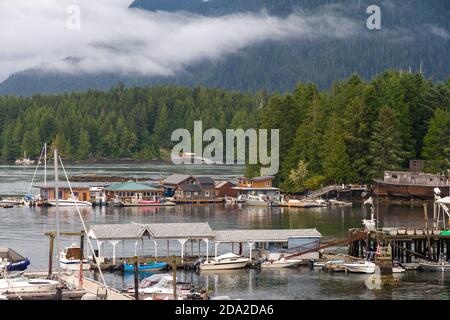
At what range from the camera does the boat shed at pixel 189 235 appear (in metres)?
46.9

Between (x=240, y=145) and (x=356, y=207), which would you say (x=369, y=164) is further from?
(x=240, y=145)

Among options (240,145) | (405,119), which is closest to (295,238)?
(405,119)

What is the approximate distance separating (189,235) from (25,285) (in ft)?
35.4

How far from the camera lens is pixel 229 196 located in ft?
292

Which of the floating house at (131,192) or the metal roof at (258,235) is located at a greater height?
the floating house at (131,192)

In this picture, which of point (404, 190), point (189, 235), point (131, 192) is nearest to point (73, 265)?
point (189, 235)

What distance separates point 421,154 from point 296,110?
47.5ft

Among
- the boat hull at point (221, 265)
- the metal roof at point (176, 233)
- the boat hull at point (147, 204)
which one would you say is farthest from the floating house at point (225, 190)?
the boat hull at point (221, 265)

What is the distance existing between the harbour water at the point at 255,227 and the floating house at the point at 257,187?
5.97 m

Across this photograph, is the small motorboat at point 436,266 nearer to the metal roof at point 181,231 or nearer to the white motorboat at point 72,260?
the metal roof at point 181,231

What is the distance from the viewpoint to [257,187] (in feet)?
299

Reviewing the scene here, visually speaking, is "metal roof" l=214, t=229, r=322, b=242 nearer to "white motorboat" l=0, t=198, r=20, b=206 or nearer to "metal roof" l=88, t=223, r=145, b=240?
"metal roof" l=88, t=223, r=145, b=240

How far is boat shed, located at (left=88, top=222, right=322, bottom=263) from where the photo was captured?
154 ft
